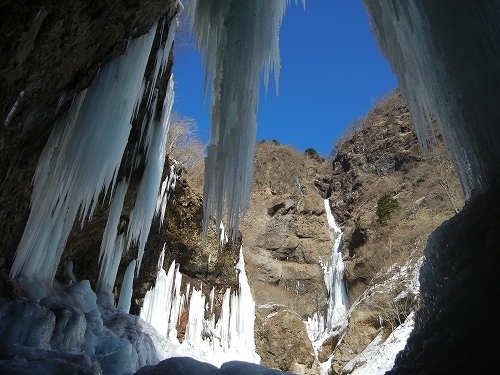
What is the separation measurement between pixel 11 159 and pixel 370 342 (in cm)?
1201

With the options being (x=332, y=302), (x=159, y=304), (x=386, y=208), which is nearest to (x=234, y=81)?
(x=159, y=304)

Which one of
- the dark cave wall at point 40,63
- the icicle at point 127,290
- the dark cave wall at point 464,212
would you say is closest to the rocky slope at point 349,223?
the icicle at point 127,290

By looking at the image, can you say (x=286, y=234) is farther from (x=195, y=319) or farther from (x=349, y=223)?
(x=195, y=319)

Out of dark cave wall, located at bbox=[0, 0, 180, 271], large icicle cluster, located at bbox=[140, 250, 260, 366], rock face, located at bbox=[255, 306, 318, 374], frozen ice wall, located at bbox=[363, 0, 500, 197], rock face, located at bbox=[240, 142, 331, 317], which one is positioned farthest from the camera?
rock face, located at bbox=[240, 142, 331, 317]

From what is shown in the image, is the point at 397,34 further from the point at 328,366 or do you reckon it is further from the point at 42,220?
the point at 328,366

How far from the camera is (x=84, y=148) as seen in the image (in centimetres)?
503

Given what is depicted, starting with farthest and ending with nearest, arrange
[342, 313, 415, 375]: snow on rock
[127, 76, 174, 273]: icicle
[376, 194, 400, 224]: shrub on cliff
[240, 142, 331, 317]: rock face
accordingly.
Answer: [240, 142, 331, 317]: rock face → [376, 194, 400, 224]: shrub on cliff → [342, 313, 415, 375]: snow on rock → [127, 76, 174, 273]: icicle

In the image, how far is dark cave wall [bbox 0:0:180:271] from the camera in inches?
127

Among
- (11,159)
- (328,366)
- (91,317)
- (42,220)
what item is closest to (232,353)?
(328,366)

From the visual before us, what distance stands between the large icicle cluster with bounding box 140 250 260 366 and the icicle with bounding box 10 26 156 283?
17.2 ft

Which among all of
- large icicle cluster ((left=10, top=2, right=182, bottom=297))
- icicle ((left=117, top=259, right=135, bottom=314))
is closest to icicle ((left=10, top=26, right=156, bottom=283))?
large icicle cluster ((left=10, top=2, right=182, bottom=297))

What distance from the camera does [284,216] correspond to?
25.5 meters

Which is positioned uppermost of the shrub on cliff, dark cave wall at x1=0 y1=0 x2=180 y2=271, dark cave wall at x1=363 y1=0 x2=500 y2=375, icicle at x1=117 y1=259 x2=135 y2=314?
the shrub on cliff

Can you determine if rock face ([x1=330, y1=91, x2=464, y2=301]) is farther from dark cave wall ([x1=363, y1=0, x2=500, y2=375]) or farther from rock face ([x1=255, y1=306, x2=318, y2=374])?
dark cave wall ([x1=363, y1=0, x2=500, y2=375])
